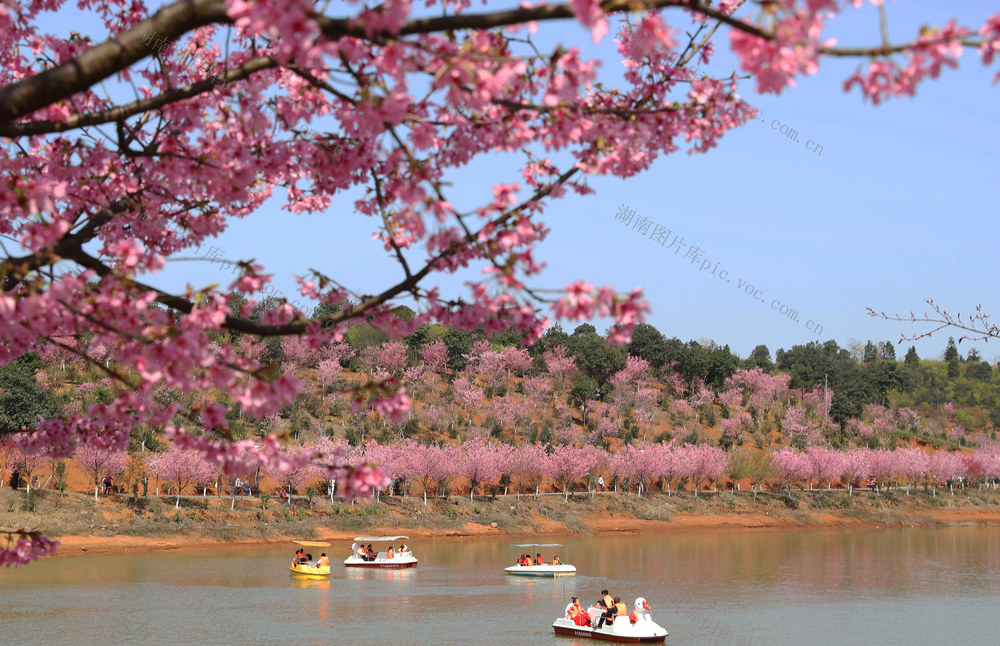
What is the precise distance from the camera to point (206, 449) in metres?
5.25

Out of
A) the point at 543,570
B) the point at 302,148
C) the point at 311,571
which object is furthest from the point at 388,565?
the point at 302,148

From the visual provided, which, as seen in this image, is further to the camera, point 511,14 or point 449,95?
point 449,95

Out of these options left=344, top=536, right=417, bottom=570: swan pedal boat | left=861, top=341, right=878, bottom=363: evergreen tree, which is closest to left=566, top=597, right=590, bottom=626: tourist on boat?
left=344, top=536, right=417, bottom=570: swan pedal boat

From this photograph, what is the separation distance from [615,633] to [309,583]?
13.1 m

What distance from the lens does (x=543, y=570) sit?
1385 inches

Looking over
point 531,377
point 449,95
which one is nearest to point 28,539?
point 449,95

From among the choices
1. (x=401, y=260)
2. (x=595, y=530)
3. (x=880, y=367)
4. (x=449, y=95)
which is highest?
(x=880, y=367)

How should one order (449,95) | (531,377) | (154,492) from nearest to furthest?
(449,95), (154,492), (531,377)

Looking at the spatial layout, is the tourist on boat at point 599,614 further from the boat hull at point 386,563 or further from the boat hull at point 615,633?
the boat hull at point 386,563

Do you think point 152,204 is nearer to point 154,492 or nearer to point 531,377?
point 154,492

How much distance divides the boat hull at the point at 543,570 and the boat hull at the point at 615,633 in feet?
33.4

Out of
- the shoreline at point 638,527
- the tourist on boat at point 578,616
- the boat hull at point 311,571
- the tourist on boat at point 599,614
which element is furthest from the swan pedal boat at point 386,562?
the tourist on boat at point 599,614

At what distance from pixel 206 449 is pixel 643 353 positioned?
93930mm

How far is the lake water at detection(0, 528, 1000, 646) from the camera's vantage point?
23.8 meters
